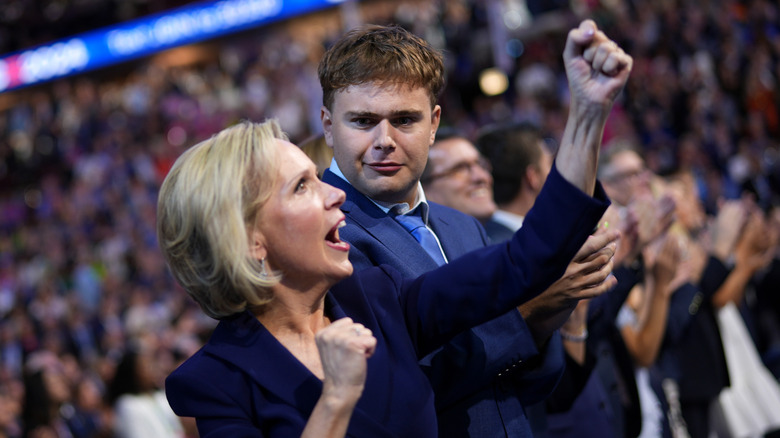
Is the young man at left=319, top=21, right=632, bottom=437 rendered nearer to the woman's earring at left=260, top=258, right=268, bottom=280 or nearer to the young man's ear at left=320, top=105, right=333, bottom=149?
the young man's ear at left=320, top=105, right=333, bottom=149

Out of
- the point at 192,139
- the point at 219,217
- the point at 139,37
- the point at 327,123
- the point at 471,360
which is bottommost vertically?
the point at 471,360

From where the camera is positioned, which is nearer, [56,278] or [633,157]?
[633,157]

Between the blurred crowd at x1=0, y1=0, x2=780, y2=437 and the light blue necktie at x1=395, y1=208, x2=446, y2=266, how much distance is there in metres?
3.10

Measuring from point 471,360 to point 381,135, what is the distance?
1.64 feet

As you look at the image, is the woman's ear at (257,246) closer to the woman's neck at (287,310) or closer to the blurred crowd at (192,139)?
the woman's neck at (287,310)

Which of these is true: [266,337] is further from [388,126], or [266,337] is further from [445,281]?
[388,126]

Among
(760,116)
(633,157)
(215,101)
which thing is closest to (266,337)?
(633,157)

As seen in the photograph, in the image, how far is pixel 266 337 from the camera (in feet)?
5.07

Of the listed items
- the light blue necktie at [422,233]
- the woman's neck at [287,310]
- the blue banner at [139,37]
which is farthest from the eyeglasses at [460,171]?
the blue banner at [139,37]

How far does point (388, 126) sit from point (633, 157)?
2.71m

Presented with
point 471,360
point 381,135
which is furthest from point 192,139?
point 471,360

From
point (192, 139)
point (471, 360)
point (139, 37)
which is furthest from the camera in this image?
point (139, 37)

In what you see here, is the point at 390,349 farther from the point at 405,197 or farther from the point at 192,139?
the point at 192,139

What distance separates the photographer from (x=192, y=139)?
14477mm
